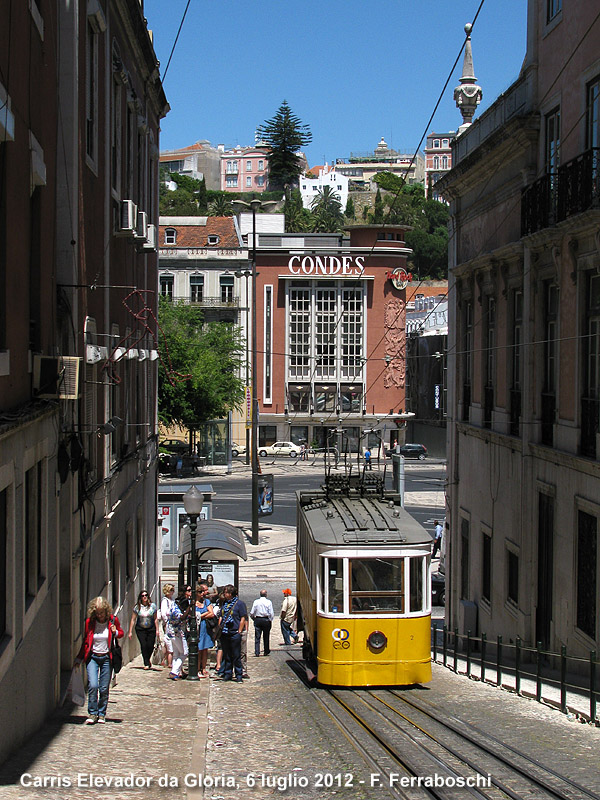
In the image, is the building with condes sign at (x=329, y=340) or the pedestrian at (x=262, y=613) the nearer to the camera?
the pedestrian at (x=262, y=613)

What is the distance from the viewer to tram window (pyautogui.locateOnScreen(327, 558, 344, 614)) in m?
14.7

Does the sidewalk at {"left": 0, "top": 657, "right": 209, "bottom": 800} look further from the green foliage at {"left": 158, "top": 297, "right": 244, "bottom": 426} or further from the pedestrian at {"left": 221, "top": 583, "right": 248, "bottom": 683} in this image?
the green foliage at {"left": 158, "top": 297, "right": 244, "bottom": 426}

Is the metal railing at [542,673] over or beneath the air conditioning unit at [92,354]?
beneath

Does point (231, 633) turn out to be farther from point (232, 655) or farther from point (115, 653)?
point (115, 653)

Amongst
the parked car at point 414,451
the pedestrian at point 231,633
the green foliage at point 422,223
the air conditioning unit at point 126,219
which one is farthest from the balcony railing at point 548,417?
the green foliage at point 422,223

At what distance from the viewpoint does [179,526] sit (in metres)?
30.4

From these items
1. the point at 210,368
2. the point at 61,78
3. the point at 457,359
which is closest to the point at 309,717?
the point at 61,78

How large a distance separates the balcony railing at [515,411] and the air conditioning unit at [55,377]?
1161cm

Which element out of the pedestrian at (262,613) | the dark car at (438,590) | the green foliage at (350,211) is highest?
the green foliage at (350,211)

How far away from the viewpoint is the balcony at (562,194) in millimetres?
15891

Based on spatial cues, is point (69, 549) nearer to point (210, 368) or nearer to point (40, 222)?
point (40, 222)

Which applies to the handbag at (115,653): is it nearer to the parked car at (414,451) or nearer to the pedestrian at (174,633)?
the pedestrian at (174,633)

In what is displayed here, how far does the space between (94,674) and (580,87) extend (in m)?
12.3

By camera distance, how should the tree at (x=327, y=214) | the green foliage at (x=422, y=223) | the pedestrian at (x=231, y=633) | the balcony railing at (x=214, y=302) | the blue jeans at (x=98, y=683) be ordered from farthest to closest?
the green foliage at (x=422, y=223), the tree at (x=327, y=214), the balcony railing at (x=214, y=302), the pedestrian at (x=231, y=633), the blue jeans at (x=98, y=683)
